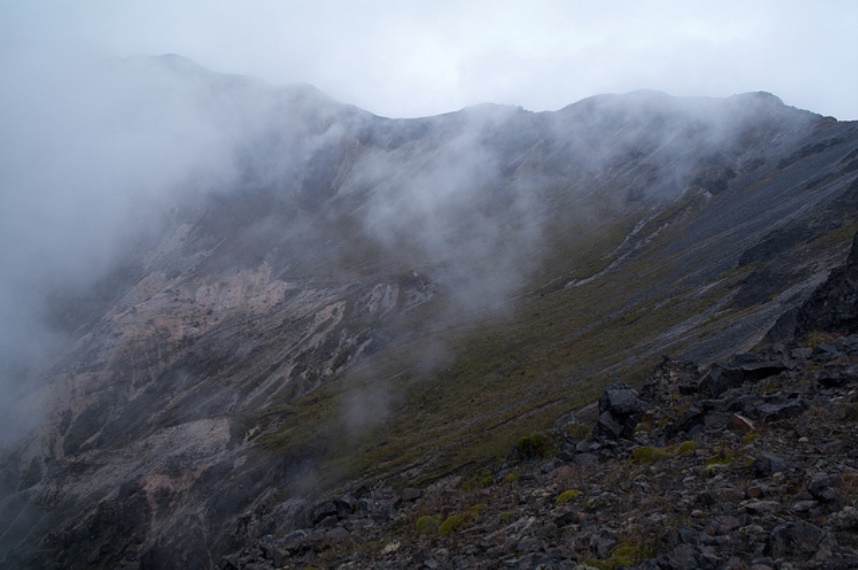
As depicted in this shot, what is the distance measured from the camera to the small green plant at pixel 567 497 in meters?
18.4

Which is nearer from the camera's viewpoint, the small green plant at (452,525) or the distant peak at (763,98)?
the small green plant at (452,525)

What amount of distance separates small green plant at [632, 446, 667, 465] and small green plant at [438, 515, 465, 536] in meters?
6.91

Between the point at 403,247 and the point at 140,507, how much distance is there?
104 m

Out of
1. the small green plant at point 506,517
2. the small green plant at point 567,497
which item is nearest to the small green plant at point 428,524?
the small green plant at point 506,517

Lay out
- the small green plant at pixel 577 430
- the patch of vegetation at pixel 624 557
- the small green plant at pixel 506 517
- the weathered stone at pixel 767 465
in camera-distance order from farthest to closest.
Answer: the small green plant at pixel 577 430
the small green plant at pixel 506 517
the weathered stone at pixel 767 465
the patch of vegetation at pixel 624 557

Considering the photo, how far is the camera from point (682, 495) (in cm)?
1487

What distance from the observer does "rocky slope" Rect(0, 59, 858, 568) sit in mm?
63156

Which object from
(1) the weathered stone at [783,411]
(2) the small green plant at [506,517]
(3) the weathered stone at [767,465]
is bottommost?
(2) the small green plant at [506,517]

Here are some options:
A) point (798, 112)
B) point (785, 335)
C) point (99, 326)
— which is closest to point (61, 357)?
point (99, 326)

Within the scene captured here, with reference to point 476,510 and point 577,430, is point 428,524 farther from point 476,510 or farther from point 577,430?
point 577,430

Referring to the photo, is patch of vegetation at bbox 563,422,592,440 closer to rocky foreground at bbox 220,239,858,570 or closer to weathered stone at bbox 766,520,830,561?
rocky foreground at bbox 220,239,858,570

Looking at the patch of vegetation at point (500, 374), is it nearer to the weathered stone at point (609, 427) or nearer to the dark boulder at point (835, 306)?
the weathered stone at point (609, 427)

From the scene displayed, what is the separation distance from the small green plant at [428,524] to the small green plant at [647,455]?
799 centimetres

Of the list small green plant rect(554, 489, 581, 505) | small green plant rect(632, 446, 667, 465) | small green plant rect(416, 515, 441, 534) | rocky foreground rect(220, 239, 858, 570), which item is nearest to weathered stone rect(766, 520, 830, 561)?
rocky foreground rect(220, 239, 858, 570)
